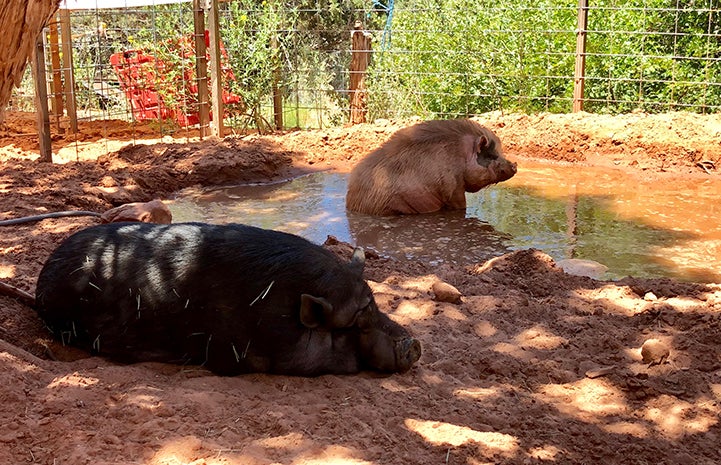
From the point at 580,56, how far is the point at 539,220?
5683mm

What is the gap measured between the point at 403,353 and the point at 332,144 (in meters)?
8.41

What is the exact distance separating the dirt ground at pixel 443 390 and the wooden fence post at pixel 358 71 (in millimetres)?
8030

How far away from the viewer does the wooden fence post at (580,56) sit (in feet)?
44.6

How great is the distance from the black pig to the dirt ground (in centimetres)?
11

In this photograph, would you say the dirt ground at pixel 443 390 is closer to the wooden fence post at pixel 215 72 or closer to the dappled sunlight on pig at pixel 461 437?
the dappled sunlight on pig at pixel 461 437

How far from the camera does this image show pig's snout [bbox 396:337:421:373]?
4.39m

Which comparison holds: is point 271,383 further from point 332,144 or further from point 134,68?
point 134,68

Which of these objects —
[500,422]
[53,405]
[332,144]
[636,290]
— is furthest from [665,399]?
[332,144]

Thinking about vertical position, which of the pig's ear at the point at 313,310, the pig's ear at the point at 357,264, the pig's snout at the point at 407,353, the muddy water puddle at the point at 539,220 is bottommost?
the muddy water puddle at the point at 539,220

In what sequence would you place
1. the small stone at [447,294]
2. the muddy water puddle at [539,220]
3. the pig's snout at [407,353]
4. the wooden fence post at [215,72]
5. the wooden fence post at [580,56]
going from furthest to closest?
the wooden fence post at [580,56], the wooden fence post at [215,72], the muddy water puddle at [539,220], the small stone at [447,294], the pig's snout at [407,353]

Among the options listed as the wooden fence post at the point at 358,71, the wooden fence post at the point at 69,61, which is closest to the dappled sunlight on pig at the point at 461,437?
the wooden fence post at the point at 69,61

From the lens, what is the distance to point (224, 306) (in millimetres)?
4273

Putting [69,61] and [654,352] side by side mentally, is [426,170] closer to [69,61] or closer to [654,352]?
[654,352]

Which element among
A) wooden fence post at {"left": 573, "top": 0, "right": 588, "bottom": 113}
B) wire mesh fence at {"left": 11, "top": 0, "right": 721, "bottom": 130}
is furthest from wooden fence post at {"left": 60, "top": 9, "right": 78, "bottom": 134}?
wooden fence post at {"left": 573, "top": 0, "right": 588, "bottom": 113}
